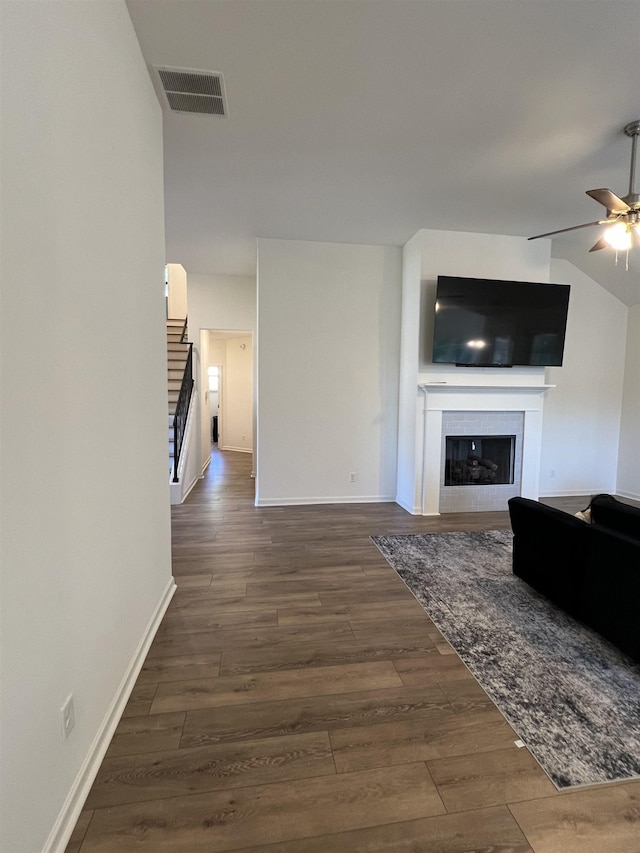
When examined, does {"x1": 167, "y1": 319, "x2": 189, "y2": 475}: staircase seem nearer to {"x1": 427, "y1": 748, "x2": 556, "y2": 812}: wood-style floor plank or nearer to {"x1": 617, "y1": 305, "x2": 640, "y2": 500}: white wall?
{"x1": 427, "y1": 748, "x2": 556, "y2": 812}: wood-style floor plank

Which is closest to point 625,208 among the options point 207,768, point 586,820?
point 586,820

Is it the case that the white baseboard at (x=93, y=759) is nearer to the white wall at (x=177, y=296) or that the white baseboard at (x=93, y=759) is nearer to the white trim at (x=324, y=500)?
the white trim at (x=324, y=500)

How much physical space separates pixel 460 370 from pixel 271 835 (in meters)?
4.32

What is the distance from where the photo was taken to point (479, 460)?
15.9 feet

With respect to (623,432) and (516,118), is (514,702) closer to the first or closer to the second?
(516,118)

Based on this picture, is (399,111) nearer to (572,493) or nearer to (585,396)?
(585,396)

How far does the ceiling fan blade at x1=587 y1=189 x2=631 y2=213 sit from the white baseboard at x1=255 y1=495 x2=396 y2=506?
12.1 feet

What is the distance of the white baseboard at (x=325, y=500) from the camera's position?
15.9 ft

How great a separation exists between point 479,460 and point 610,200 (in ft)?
9.90

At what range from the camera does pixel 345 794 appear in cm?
136

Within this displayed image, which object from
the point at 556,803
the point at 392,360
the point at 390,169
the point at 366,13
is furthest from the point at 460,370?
the point at 556,803

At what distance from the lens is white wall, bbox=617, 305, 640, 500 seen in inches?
208

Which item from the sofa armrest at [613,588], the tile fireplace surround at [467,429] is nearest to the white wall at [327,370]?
the tile fireplace surround at [467,429]

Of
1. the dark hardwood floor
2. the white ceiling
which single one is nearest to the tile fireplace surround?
the white ceiling
